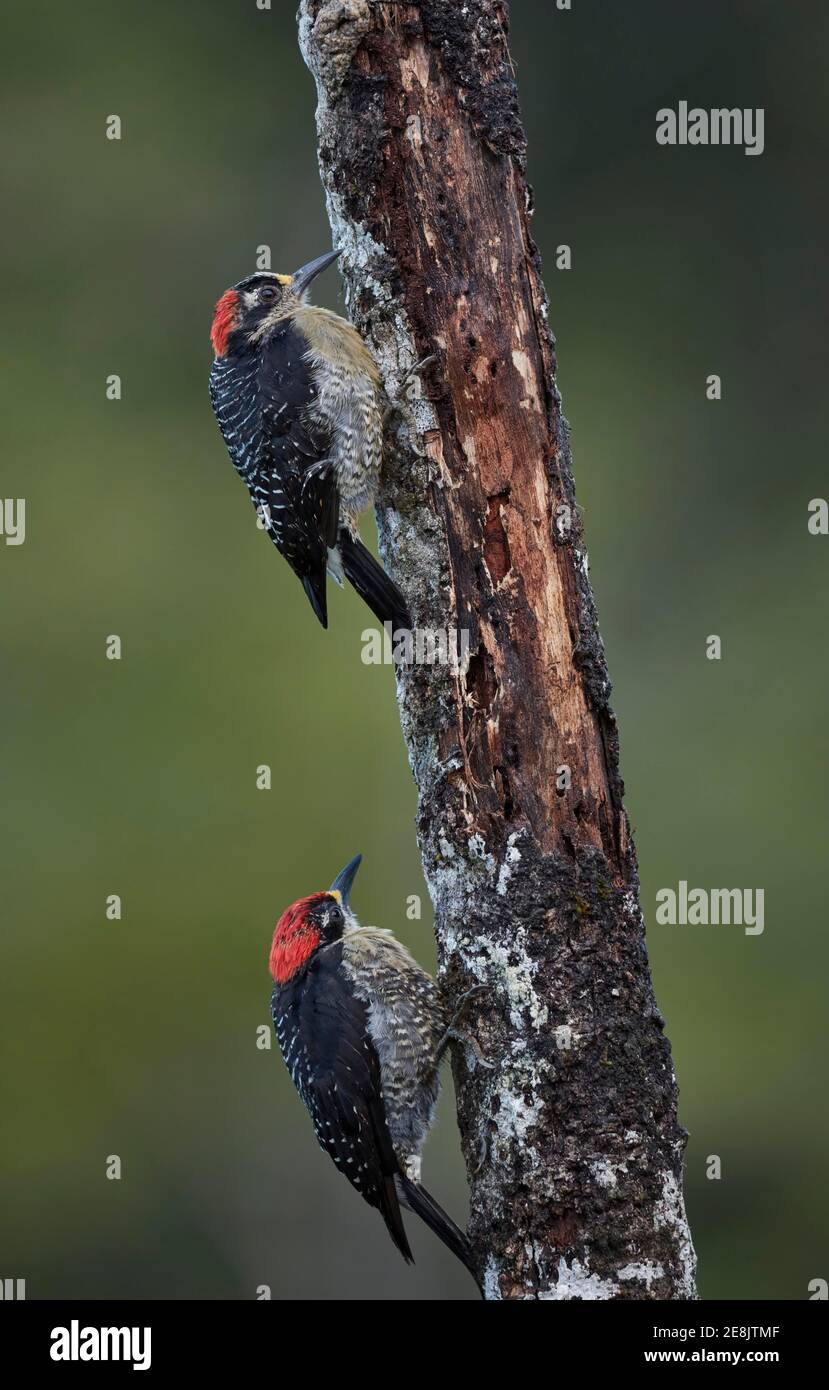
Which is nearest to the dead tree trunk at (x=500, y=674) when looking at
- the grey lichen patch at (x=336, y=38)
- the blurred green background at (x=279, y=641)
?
the grey lichen patch at (x=336, y=38)

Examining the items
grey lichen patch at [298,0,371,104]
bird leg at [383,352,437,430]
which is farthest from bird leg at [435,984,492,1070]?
grey lichen patch at [298,0,371,104]

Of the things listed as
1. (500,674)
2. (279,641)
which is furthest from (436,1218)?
(279,641)

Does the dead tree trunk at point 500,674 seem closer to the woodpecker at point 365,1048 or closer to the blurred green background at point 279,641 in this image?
the woodpecker at point 365,1048

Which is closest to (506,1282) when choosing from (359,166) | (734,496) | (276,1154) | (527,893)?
(527,893)

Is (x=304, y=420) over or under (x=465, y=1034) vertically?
over

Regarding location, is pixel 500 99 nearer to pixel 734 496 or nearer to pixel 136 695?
pixel 136 695

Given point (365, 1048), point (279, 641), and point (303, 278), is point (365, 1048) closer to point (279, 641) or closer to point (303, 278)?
point (303, 278)

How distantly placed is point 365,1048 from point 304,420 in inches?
65.6

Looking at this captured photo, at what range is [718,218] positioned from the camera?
480 inches

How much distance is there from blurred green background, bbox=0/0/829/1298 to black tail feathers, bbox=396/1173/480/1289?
18.0ft

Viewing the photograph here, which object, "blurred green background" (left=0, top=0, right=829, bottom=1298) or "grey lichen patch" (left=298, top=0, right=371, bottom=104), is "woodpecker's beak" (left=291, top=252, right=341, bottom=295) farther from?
"blurred green background" (left=0, top=0, right=829, bottom=1298)

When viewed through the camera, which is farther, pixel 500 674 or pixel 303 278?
pixel 303 278

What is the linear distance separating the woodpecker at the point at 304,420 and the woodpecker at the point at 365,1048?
92 centimetres

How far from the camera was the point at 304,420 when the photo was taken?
3922mm
